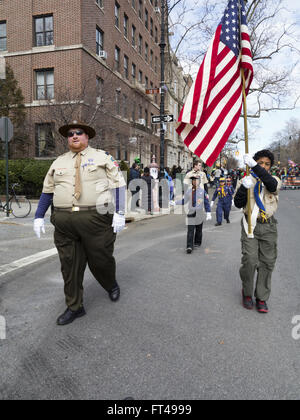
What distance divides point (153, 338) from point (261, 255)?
1.55 metres

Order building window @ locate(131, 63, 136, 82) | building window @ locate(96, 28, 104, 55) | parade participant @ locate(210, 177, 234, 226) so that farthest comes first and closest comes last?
building window @ locate(131, 63, 136, 82) → building window @ locate(96, 28, 104, 55) → parade participant @ locate(210, 177, 234, 226)

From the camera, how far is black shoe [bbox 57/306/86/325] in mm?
3494

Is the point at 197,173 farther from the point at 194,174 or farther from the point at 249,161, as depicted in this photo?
the point at 249,161

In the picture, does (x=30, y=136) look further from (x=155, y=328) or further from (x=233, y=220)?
(x=155, y=328)

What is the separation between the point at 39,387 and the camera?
2.42 m

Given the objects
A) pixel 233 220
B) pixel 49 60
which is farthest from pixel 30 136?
pixel 233 220

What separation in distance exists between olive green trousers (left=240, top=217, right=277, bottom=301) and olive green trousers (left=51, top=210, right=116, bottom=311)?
5.20 ft

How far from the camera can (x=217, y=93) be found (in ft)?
13.3

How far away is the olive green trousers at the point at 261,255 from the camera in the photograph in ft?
12.3

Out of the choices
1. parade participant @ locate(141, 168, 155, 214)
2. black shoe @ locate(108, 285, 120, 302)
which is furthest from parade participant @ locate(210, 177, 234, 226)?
black shoe @ locate(108, 285, 120, 302)

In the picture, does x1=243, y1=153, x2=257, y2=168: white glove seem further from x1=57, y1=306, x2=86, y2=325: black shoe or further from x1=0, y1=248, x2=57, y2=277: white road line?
x1=0, y1=248, x2=57, y2=277: white road line

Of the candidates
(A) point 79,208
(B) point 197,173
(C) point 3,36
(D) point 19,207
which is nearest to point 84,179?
(A) point 79,208

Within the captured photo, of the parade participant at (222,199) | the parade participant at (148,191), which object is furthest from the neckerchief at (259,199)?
the parade participant at (148,191)

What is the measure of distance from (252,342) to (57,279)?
3.04m
